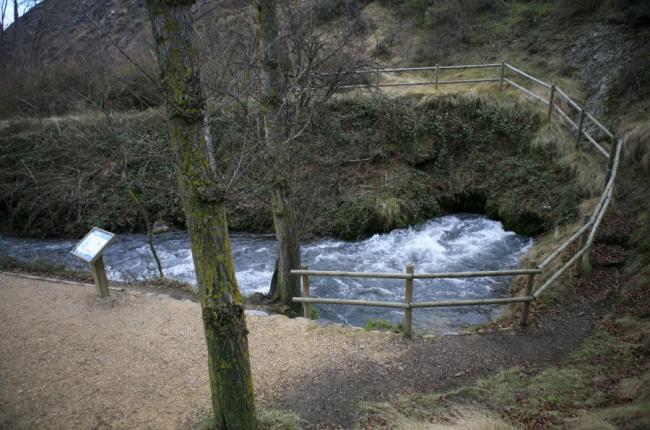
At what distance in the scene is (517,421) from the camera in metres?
4.48

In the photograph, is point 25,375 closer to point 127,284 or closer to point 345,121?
point 127,284

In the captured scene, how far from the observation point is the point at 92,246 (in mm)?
7359

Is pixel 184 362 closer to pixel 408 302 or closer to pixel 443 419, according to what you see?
pixel 408 302

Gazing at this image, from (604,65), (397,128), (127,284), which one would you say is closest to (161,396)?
(127,284)

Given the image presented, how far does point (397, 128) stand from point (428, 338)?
393 inches

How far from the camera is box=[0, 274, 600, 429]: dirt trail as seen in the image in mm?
5066

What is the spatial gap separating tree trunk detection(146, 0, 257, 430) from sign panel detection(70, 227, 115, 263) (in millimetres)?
4336

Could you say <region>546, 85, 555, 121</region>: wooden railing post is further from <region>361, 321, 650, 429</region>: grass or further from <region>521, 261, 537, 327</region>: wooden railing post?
<region>361, 321, 650, 429</region>: grass

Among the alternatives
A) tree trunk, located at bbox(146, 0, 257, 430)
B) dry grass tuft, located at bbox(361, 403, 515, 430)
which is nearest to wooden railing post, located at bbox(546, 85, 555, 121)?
dry grass tuft, located at bbox(361, 403, 515, 430)

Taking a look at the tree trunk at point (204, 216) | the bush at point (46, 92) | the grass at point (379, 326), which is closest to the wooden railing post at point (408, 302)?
the grass at point (379, 326)

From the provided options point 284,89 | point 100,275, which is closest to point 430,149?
point 284,89

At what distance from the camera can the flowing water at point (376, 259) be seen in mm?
9156

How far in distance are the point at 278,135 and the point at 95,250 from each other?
3.73 meters


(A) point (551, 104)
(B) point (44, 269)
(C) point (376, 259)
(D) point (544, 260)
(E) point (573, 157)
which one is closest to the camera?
(D) point (544, 260)
